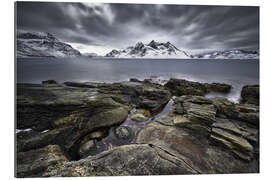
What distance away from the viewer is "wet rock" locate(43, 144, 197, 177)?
2236mm

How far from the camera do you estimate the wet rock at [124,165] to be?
2.24 metres

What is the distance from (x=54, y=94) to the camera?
4691mm

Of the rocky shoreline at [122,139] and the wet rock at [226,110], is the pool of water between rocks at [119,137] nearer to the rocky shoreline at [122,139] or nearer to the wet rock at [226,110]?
the rocky shoreline at [122,139]

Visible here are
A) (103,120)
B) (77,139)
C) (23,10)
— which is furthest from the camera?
(103,120)

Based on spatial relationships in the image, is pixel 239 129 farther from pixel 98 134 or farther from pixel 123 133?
pixel 98 134

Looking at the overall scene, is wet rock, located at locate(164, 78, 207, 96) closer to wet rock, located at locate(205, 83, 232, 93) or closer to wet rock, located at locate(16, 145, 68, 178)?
wet rock, located at locate(205, 83, 232, 93)

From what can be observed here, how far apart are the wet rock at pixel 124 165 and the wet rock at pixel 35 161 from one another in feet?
0.51

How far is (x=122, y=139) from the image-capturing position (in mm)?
4148

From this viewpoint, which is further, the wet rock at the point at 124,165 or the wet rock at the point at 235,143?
the wet rock at the point at 235,143

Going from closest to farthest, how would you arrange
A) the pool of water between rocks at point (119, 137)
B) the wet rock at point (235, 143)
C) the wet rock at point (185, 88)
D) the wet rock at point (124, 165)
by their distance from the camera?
the wet rock at point (124, 165) → the wet rock at point (235, 143) → the pool of water between rocks at point (119, 137) → the wet rock at point (185, 88)

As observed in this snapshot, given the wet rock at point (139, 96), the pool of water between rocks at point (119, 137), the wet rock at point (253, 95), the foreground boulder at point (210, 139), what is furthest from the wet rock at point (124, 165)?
the wet rock at point (139, 96)
